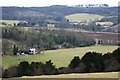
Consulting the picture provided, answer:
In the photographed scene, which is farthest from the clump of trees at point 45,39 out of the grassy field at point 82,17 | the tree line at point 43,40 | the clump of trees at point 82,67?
the grassy field at point 82,17

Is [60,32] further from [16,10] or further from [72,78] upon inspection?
[72,78]

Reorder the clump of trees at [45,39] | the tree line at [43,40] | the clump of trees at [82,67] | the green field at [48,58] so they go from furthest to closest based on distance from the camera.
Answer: the clump of trees at [45,39] → the tree line at [43,40] → the green field at [48,58] → the clump of trees at [82,67]

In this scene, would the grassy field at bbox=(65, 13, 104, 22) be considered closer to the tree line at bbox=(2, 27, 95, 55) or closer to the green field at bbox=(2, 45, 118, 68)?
the tree line at bbox=(2, 27, 95, 55)

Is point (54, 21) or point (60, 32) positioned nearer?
point (60, 32)

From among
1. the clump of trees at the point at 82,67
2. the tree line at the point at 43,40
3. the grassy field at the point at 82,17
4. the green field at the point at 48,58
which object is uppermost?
the grassy field at the point at 82,17

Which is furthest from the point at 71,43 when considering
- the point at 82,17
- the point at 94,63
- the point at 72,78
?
the point at 82,17

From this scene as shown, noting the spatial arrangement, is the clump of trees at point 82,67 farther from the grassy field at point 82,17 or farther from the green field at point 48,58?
the grassy field at point 82,17

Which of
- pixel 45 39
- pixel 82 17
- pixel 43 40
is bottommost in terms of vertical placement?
pixel 43 40

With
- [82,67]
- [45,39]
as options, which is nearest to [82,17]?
[45,39]

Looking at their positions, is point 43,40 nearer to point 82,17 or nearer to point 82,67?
point 82,67

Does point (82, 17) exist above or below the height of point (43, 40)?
above

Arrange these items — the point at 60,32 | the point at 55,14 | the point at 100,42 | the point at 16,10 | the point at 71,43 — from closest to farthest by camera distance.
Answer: the point at 100,42
the point at 71,43
the point at 60,32
the point at 16,10
the point at 55,14
